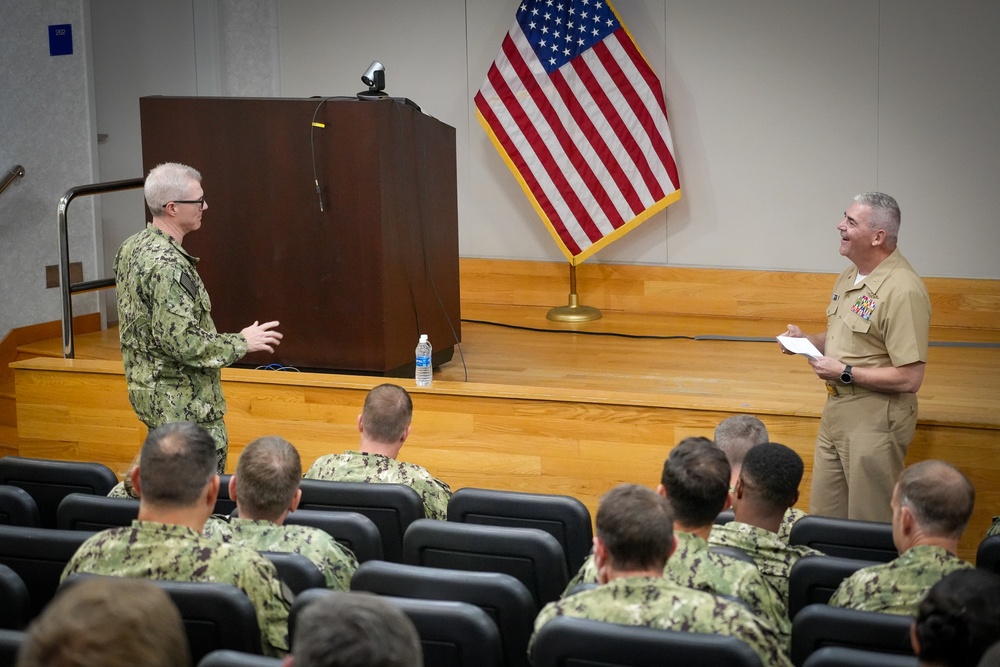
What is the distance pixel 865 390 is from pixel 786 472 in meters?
1.19

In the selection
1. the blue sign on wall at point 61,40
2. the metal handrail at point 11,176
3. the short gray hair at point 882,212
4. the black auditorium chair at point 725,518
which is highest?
the blue sign on wall at point 61,40

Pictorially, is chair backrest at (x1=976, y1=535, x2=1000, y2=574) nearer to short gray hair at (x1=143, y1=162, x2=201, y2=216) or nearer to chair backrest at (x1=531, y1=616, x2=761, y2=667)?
chair backrest at (x1=531, y1=616, x2=761, y2=667)

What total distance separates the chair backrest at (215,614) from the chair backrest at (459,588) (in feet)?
0.89

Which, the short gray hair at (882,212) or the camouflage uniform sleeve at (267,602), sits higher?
the short gray hair at (882,212)

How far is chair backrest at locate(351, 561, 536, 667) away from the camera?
241cm

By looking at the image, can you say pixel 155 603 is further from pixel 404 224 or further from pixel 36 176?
pixel 36 176

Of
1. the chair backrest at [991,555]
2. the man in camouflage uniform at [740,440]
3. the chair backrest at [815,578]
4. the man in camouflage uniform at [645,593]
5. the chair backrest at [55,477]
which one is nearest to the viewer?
the man in camouflage uniform at [645,593]

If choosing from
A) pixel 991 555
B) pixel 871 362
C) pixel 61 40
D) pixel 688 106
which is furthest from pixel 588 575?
pixel 61 40

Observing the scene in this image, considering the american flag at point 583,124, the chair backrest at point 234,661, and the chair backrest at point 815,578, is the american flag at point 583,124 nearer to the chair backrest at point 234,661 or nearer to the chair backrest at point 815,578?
the chair backrest at point 815,578

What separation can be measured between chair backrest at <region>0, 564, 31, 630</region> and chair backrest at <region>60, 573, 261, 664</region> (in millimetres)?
243

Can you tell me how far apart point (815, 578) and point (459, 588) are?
2.75 ft

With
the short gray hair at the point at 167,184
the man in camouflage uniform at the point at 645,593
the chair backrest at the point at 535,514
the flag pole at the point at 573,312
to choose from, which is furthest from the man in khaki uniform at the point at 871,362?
the flag pole at the point at 573,312

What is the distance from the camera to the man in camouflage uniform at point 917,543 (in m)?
2.39

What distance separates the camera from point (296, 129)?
5098 mm
